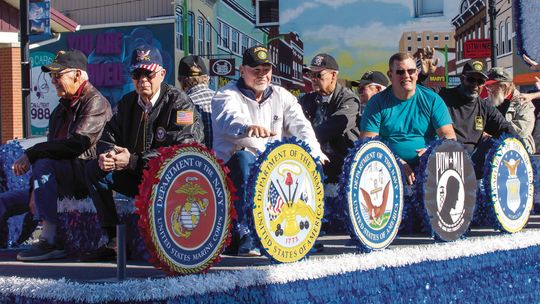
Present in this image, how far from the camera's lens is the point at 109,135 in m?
4.83

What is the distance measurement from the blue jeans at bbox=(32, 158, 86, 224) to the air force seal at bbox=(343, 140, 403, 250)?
1760 millimetres

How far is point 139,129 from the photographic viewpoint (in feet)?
15.5

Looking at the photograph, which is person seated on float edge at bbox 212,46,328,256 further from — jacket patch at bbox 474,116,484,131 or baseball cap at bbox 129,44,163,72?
jacket patch at bbox 474,116,484,131

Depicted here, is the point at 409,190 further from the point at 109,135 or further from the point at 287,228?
the point at 109,135

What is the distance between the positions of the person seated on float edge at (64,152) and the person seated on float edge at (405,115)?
70.2 inches

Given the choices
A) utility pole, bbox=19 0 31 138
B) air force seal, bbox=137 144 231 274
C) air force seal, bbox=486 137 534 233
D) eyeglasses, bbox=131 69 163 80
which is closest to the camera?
air force seal, bbox=137 144 231 274

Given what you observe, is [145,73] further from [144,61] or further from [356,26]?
[356,26]

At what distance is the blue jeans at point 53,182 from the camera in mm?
4980

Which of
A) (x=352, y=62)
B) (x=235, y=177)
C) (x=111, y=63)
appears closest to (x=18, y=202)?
(x=235, y=177)

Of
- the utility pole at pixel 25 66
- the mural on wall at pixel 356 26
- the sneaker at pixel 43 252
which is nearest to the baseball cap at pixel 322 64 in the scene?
the sneaker at pixel 43 252

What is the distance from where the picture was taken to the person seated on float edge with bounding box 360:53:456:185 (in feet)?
18.1

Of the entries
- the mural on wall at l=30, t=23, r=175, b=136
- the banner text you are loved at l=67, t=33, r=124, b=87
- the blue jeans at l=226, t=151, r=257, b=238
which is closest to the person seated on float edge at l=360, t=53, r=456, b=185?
the blue jeans at l=226, t=151, r=257, b=238

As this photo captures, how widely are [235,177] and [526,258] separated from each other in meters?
1.95

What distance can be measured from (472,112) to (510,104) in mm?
1403
